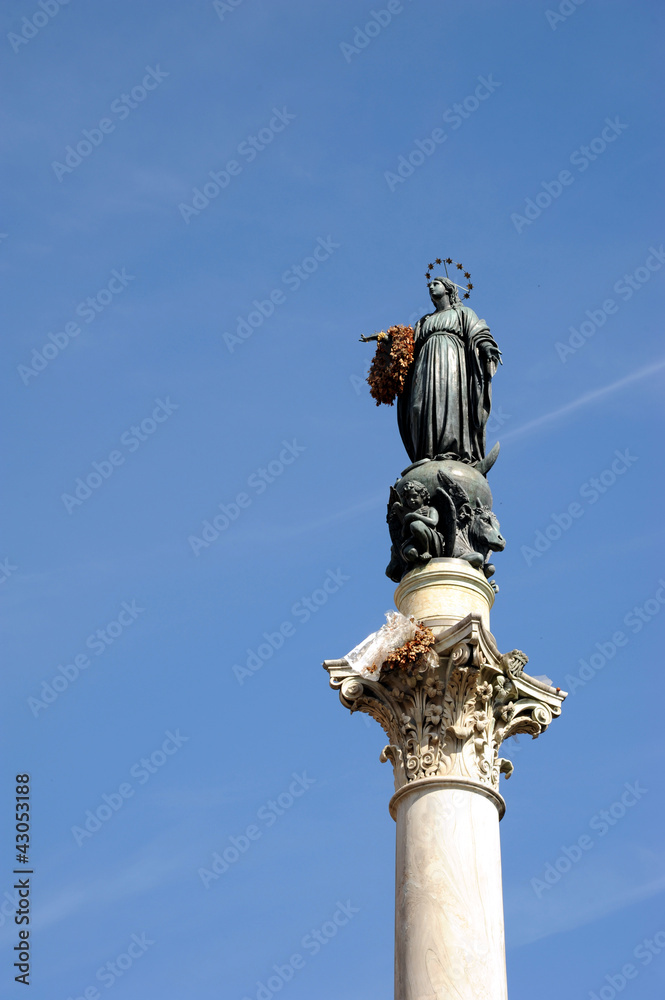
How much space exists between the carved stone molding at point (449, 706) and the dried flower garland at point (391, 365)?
528cm

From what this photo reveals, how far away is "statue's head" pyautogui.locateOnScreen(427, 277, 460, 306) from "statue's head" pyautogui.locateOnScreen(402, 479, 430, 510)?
167 inches

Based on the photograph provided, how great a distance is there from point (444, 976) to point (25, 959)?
14385 mm

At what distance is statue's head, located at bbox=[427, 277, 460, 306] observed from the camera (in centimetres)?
2403

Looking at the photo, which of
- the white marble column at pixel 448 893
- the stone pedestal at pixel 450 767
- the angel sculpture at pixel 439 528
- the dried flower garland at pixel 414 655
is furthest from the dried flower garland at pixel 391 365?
the white marble column at pixel 448 893

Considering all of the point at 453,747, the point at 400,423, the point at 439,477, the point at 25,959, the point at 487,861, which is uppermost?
A: the point at 400,423

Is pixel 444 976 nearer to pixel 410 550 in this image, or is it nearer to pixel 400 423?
pixel 410 550

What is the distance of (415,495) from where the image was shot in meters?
20.9

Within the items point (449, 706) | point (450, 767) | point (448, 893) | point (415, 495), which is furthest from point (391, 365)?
point (448, 893)

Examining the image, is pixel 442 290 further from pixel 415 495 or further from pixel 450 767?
pixel 450 767

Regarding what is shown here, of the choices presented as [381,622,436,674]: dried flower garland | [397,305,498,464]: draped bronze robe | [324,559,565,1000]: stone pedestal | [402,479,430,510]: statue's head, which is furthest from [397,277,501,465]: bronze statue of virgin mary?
[381,622,436,674]: dried flower garland

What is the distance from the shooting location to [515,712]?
19.5 m

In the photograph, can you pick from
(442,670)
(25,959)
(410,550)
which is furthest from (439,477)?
(25,959)

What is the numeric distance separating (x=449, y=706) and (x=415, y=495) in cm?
339

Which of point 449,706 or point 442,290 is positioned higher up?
point 442,290
